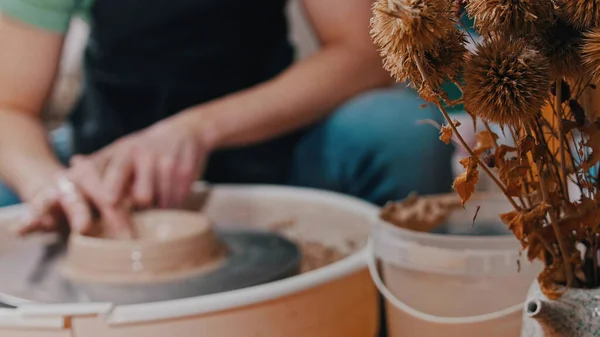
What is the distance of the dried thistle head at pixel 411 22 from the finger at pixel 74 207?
2.25ft

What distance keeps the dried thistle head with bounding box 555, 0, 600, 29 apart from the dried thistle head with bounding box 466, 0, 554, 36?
12mm

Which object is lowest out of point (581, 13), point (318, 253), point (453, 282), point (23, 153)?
point (318, 253)

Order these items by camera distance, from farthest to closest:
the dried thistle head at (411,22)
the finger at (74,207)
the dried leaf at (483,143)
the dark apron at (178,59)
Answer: the dark apron at (178,59)
the finger at (74,207)
the dried leaf at (483,143)
the dried thistle head at (411,22)

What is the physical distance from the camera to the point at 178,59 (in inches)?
52.7

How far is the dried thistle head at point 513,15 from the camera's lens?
1.61ft

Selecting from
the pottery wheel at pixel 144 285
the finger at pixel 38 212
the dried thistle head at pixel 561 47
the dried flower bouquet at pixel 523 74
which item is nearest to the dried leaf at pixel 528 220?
the dried flower bouquet at pixel 523 74

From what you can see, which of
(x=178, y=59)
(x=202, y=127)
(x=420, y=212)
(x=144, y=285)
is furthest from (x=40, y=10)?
(x=420, y=212)

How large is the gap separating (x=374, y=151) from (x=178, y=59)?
457mm

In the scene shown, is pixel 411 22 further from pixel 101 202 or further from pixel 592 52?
pixel 101 202

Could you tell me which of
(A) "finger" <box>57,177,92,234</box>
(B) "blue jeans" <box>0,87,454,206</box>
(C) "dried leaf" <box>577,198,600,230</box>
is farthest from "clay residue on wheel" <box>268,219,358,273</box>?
(C) "dried leaf" <box>577,198,600,230</box>

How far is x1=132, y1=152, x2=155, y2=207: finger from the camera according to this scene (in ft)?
3.56

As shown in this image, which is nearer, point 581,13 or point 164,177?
point 581,13

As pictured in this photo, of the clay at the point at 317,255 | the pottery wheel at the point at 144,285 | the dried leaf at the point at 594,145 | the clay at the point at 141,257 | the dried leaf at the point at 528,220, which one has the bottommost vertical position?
the clay at the point at 317,255

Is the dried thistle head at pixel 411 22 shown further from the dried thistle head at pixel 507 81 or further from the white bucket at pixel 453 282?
the white bucket at pixel 453 282
